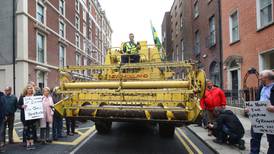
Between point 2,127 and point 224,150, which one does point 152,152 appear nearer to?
point 224,150

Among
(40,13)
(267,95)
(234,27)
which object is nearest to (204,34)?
(234,27)

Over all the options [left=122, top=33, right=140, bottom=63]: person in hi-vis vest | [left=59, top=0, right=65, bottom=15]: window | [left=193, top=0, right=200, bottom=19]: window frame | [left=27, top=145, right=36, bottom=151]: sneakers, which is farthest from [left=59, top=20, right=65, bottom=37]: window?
[left=27, top=145, right=36, bottom=151]: sneakers

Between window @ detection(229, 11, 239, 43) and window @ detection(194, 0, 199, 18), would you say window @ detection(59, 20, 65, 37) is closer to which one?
window @ detection(194, 0, 199, 18)

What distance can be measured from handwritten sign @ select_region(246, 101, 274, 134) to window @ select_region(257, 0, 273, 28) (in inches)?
330

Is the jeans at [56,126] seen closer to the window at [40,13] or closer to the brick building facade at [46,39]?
the brick building facade at [46,39]

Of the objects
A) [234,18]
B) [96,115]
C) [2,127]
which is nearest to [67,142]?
[2,127]

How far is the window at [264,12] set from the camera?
1231 cm

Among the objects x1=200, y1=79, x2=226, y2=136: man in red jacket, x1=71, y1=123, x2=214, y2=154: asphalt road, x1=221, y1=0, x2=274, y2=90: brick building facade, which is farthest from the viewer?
x1=221, y1=0, x2=274, y2=90: brick building facade

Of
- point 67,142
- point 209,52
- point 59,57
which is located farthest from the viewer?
point 59,57

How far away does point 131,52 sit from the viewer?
1066 centimetres

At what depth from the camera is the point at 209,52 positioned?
67.1 feet

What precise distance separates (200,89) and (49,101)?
14.7 ft

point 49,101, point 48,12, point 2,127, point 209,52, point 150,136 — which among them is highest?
point 48,12

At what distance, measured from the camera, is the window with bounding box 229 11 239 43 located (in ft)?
52.4
